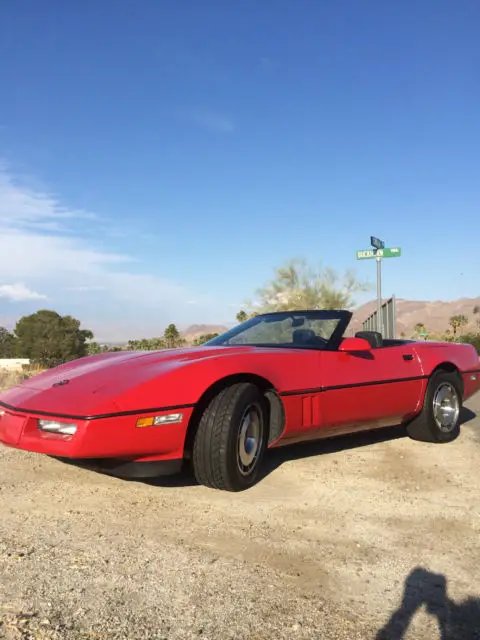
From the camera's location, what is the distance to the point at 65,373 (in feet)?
12.2

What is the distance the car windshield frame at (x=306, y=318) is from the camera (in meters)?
4.18

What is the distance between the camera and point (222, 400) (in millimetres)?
3227

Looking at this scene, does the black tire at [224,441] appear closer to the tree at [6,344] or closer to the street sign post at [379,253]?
the street sign post at [379,253]

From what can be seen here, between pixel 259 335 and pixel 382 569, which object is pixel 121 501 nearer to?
pixel 382 569

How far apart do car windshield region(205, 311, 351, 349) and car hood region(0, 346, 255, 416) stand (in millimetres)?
541

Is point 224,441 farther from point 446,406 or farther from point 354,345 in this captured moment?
point 446,406

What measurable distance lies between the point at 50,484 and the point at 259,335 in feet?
6.54

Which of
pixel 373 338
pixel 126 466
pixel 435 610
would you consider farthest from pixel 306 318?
pixel 435 610

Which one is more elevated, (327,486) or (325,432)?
(325,432)

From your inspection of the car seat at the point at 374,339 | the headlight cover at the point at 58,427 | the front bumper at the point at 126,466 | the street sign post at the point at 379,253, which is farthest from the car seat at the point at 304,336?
the street sign post at the point at 379,253

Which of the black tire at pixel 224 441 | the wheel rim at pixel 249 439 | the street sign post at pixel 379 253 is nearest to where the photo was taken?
the black tire at pixel 224 441

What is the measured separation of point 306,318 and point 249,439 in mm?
1514

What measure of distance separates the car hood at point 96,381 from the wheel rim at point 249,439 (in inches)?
16.3

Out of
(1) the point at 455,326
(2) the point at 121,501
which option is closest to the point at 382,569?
(2) the point at 121,501
